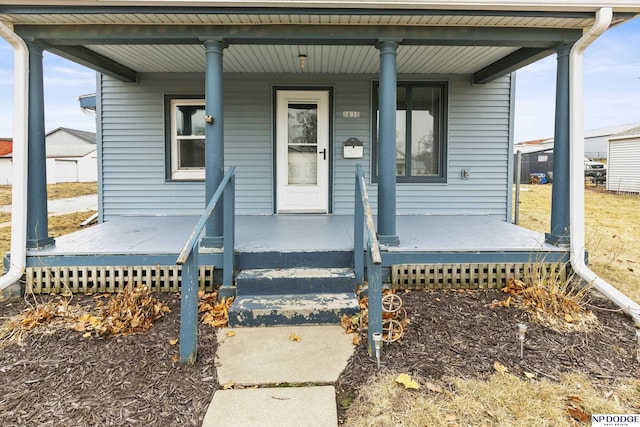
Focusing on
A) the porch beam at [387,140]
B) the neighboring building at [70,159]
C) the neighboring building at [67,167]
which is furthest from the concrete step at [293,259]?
the neighboring building at [67,167]

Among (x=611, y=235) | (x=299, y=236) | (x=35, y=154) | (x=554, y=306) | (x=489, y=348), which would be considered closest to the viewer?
(x=489, y=348)

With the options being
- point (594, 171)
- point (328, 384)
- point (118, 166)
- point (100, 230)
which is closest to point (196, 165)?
point (118, 166)

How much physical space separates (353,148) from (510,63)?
2380mm

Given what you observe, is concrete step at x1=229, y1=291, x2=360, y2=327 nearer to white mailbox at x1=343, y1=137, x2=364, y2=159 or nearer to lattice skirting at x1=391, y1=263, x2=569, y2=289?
lattice skirting at x1=391, y1=263, x2=569, y2=289

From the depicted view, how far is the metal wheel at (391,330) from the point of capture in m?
2.89

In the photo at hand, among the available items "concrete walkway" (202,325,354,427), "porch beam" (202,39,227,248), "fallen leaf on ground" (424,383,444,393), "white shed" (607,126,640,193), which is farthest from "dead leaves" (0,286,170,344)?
"white shed" (607,126,640,193)

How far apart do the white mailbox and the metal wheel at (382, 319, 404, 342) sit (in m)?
3.58

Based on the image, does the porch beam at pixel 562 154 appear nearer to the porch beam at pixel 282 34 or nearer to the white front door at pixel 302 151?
the porch beam at pixel 282 34

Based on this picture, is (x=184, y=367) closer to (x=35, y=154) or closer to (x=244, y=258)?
(x=244, y=258)

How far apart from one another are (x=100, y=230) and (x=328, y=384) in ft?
13.2

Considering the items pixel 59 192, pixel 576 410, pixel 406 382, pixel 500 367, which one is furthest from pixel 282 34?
pixel 59 192

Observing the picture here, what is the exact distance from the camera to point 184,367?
2.64m

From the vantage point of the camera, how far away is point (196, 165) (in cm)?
654

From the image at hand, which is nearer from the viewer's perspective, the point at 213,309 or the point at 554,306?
the point at 554,306
